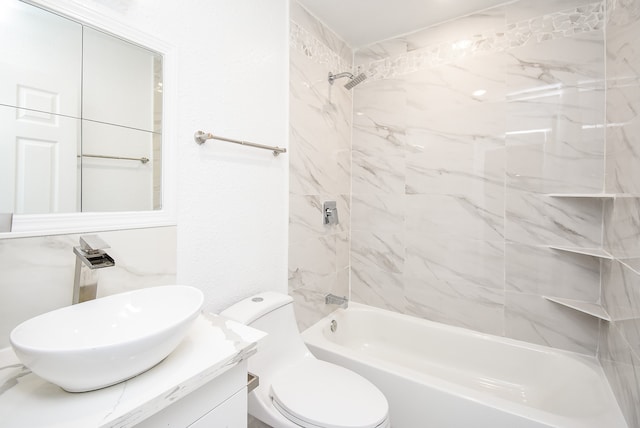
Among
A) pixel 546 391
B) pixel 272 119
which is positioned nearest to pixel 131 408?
pixel 272 119


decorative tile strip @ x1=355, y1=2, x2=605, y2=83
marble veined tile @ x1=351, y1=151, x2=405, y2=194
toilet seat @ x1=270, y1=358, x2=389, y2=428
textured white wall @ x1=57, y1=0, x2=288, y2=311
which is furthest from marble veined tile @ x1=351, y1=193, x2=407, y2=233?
toilet seat @ x1=270, y1=358, x2=389, y2=428

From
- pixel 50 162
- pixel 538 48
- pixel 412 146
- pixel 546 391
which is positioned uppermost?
pixel 538 48

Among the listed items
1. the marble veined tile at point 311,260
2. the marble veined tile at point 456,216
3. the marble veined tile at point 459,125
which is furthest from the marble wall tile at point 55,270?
the marble veined tile at point 459,125

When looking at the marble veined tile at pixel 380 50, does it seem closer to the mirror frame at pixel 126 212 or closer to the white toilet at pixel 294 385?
the mirror frame at pixel 126 212

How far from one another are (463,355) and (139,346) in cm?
193

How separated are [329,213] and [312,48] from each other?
1.09m

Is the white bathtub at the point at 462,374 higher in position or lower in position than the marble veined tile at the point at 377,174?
lower

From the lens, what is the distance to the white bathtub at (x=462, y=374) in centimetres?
121

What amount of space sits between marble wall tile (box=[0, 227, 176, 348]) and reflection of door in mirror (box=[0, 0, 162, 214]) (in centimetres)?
10

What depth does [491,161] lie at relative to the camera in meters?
1.78

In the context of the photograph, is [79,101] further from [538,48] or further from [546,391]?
[546,391]

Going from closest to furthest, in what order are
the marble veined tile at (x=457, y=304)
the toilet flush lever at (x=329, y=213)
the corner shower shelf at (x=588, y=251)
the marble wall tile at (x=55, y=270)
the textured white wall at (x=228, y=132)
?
the marble wall tile at (x=55, y=270)
the textured white wall at (x=228, y=132)
the corner shower shelf at (x=588, y=251)
the marble veined tile at (x=457, y=304)
the toilet flush lever at (x=329, y=213)

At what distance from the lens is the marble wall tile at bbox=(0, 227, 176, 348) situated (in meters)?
0.77

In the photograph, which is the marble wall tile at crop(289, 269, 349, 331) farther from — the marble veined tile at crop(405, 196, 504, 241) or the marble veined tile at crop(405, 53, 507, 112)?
the marble veined tile at crop(405, 53, 507, 112)
